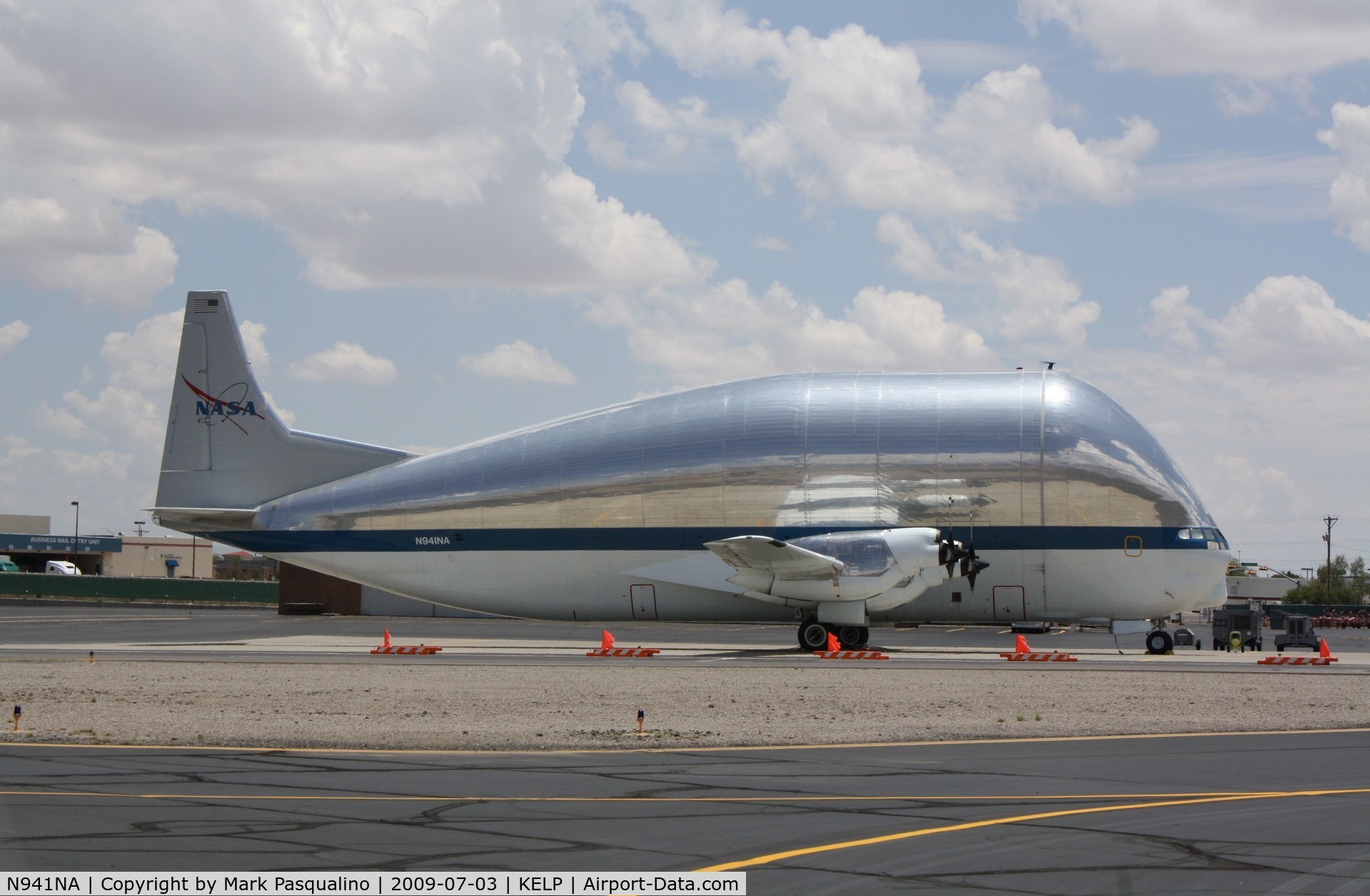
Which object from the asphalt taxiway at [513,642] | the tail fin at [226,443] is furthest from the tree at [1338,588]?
the tail fin at [226,443]

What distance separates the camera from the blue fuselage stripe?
3741cm

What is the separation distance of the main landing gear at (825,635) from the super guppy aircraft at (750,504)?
7 centimetres

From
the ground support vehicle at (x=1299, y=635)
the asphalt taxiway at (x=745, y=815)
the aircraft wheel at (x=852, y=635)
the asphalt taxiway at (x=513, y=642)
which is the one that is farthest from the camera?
the ground support vehicle at (x=1299, y=635)

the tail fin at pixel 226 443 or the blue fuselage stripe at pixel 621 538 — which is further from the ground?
the tail fin at pixel 226 443

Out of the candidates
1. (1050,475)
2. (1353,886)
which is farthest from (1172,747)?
(1050,475)

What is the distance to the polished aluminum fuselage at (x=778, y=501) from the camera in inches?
1476

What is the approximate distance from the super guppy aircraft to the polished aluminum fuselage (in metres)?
0.07

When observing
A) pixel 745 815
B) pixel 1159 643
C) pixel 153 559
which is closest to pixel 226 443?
pixel 1159 643

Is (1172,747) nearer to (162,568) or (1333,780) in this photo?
(1333,780)

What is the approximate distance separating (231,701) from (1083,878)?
16357 mm

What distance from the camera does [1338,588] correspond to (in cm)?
15350

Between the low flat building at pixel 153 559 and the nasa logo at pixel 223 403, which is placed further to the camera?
the low flat building at pixel 153 559

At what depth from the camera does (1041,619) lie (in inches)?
1526

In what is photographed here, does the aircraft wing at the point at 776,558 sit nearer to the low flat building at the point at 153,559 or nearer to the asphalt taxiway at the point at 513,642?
the asphalt taxiway at the point at 513,642
